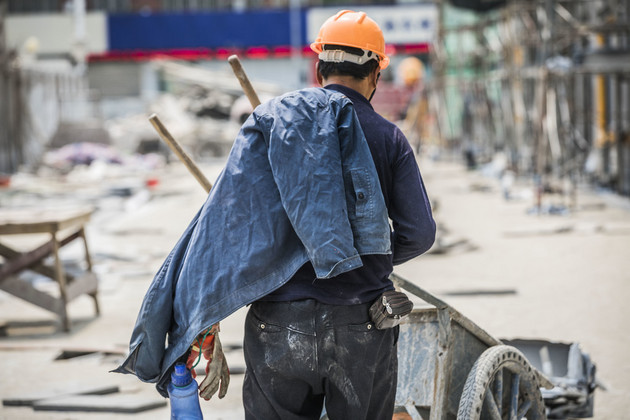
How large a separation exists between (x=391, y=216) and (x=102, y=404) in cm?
321

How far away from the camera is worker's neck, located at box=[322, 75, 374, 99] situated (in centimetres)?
303

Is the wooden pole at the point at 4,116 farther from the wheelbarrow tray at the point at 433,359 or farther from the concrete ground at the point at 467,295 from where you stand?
the wheelbarrow tray at the point at 433,359

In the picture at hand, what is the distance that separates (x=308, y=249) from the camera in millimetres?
2744

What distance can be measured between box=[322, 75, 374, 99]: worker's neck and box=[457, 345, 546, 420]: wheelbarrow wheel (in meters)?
1.24

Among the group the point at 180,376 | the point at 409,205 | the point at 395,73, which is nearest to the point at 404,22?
the point at 395,73

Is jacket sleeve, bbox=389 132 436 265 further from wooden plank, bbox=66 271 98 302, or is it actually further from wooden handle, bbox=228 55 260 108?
wooden plank, bbox=66 271 98 302

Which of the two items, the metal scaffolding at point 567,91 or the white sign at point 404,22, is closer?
the metal scaffolding at point 567,91

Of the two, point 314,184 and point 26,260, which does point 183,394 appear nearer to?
point 314,184

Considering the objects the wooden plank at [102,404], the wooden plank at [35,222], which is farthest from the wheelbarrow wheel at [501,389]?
the wooden plank at [35,222]

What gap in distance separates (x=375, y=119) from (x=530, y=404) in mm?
1632

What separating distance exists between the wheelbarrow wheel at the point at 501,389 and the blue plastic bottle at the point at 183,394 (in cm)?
105

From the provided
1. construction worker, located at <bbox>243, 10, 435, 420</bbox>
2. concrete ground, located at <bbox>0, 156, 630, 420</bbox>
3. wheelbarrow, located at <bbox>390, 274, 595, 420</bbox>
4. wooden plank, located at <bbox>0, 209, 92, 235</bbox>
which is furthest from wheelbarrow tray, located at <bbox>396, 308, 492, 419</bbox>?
wooden plank, located at <bbox>0, 209, 92, 235</bbox>

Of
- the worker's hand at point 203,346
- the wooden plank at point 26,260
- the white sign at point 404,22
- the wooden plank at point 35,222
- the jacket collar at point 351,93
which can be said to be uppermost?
the white sign at point 404,22

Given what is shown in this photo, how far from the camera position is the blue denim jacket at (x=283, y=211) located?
9.02ft
